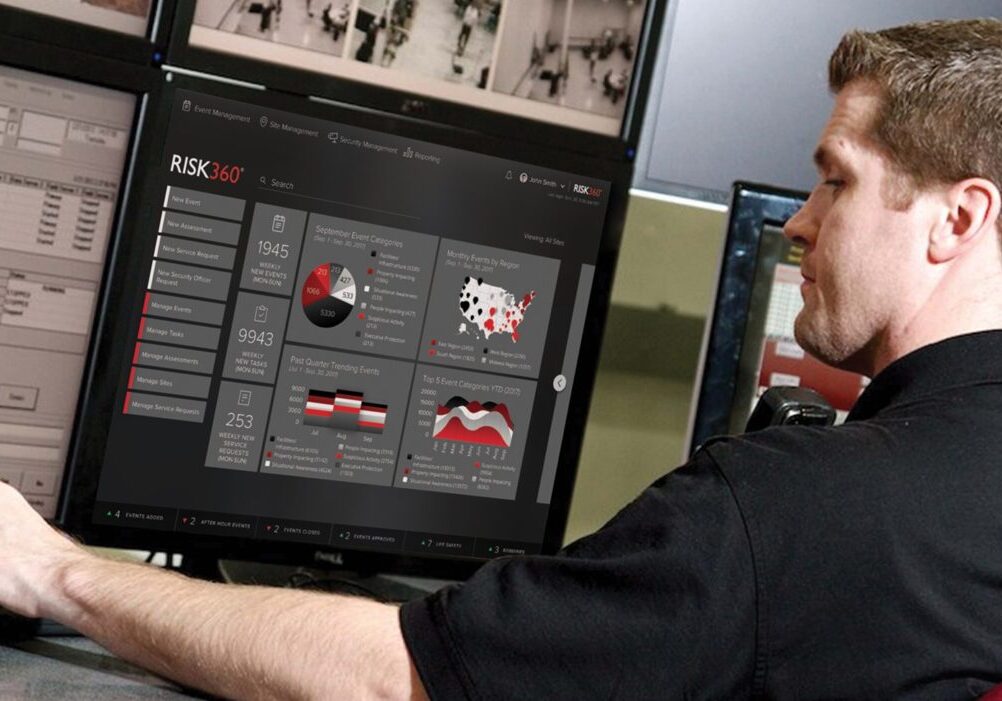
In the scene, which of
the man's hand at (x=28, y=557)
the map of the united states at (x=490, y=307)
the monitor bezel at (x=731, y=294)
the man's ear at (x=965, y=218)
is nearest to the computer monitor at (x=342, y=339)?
the map of the united states at (x=490, y=307)

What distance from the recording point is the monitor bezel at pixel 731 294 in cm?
157

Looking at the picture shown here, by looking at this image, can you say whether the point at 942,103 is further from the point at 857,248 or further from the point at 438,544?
the point at 438,544

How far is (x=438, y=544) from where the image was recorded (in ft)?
4.91

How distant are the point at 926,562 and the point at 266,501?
707 millimetres

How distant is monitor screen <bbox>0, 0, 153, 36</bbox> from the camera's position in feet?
4.23

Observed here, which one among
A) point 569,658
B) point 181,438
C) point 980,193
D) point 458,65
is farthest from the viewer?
point 458,65

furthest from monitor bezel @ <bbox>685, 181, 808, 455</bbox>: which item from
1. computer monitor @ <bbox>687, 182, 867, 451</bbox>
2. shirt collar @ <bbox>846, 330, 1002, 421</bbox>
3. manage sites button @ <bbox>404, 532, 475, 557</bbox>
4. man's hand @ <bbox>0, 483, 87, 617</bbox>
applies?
man's hand @ <bbox>0, 483, 87, 617</bbox>

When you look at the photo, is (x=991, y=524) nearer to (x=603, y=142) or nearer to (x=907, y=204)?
(x=907, y=204)

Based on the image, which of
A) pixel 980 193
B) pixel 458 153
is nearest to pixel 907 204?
pixel 980 193

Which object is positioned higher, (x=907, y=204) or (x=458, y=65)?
(x=458, y=65)

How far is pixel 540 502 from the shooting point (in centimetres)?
153

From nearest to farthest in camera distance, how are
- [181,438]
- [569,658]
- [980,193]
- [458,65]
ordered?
[569,658] < [980,193] < [181,438] < [458,65]

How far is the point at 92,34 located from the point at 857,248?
2.31ft

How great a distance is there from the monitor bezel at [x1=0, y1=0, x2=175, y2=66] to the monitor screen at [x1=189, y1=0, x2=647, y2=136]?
33mm
